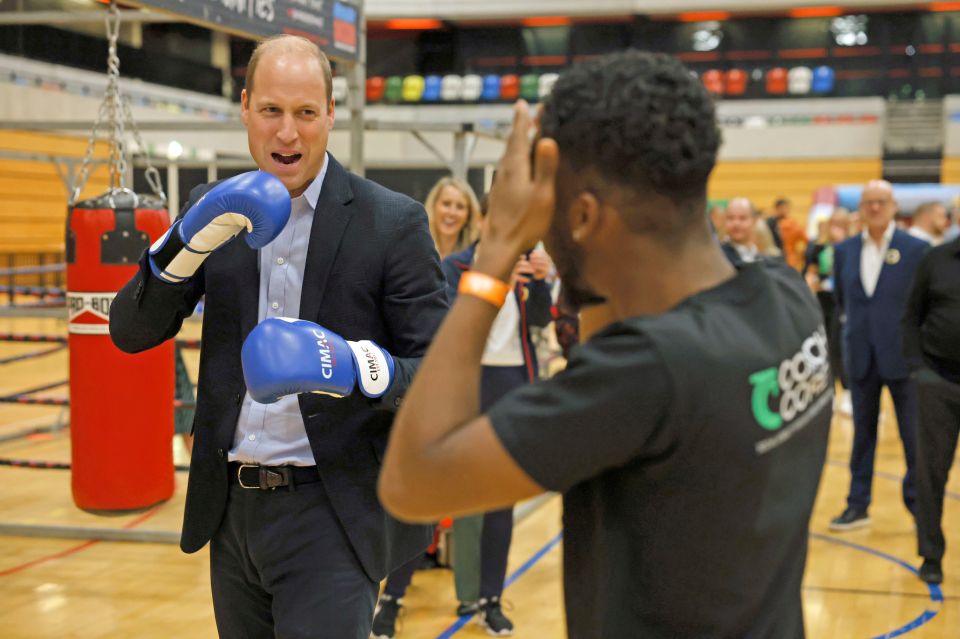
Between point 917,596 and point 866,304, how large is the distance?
1.76 meters

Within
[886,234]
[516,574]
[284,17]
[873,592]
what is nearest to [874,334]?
[886,234]

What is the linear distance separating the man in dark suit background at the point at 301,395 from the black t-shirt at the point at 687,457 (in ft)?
2.60

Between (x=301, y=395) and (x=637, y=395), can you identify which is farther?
(x=301, y=395)

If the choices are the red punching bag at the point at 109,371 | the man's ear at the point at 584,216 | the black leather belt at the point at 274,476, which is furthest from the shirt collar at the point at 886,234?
the man's ear at the point at 584,216

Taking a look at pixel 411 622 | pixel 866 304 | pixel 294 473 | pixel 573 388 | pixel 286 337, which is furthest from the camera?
pixel 866 304

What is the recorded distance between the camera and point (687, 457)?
1047mm

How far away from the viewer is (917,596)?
4445 millimetres

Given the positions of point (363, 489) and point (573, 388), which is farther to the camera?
point (363, 489)

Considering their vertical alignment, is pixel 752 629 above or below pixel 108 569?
above

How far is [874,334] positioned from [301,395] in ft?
14.1

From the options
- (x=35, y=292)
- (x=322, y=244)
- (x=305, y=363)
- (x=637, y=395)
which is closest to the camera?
(x=637, y=395)

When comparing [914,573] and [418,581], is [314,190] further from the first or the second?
[914,573]

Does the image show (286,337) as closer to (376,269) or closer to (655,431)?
(376,269)

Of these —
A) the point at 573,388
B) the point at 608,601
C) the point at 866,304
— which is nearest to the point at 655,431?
the point at 573,388
